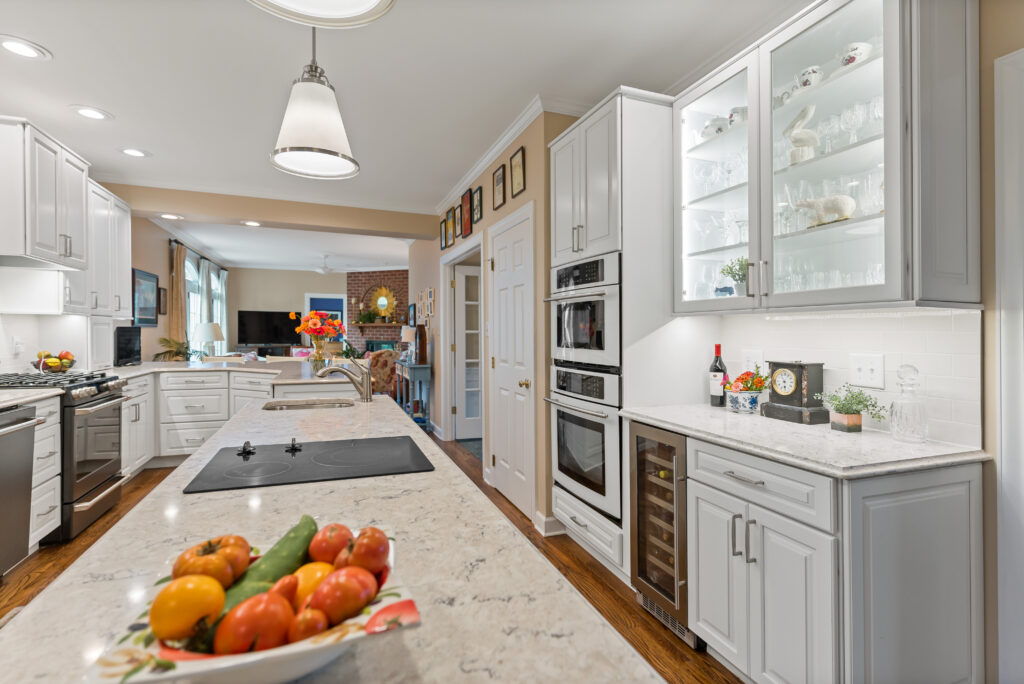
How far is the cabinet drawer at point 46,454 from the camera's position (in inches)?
104

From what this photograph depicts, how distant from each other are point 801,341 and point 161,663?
2.24 metres

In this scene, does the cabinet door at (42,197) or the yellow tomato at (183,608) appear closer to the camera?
the yellow tomato at (183,608)

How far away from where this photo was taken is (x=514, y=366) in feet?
11.1

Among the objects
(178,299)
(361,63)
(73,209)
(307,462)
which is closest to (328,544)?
→ (307,462)

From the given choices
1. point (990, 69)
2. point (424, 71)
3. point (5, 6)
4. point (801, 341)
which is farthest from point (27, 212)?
point (990, 69)

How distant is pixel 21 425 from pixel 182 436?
230 centimetres

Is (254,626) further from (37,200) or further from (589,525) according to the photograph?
(37,200)

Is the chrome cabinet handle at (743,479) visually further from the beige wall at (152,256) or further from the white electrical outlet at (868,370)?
the beige wall at (152,256)

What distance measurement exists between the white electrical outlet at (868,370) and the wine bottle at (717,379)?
54 cm

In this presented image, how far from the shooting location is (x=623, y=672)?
564 mm

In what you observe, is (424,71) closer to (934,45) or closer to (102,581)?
(934,45)

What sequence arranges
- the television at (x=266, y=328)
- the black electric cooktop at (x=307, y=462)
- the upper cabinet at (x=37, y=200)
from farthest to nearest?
the television at (x=266, y=328), the upper cabinet at (x=37, y=200), the black electric cooktop at (x=307, y=462)

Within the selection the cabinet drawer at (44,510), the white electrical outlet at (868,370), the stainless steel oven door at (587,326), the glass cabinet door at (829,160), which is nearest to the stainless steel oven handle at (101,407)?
the cabinet drawer at (44,510)

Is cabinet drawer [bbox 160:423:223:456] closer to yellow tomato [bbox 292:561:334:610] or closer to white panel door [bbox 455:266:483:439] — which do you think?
white panel door [bbox 455:266:483:439]
